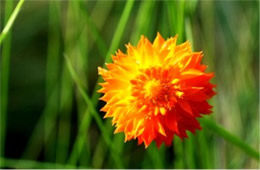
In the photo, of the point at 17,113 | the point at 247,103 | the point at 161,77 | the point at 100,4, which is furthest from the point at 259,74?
the point at 161,77

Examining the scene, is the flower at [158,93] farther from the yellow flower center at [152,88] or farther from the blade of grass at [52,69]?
the blade of grass at [52,69]

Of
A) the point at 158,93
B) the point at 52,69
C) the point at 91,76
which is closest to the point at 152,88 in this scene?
the point at 158,93

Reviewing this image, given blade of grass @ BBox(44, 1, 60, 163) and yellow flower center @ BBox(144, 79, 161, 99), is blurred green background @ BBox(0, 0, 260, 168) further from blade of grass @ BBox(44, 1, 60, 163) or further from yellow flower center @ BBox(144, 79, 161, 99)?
yellow flower center @ BBox(144, 79, 161, 99)

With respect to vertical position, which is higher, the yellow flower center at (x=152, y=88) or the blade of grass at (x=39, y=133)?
the yellow flower center at (x=152, y=88)

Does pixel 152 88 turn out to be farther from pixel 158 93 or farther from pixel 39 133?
pixel 39 133

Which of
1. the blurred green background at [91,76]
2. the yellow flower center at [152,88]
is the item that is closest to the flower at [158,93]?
the yellow flower center at [152,88]

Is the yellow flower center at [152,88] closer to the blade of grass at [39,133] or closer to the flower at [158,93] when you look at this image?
the flower at [158,93]

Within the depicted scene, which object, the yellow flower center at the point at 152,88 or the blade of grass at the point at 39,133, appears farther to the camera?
the blade of grass at the point at 39,133

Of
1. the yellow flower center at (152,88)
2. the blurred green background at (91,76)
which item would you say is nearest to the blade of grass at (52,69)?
the blurred green background at (91,76)
